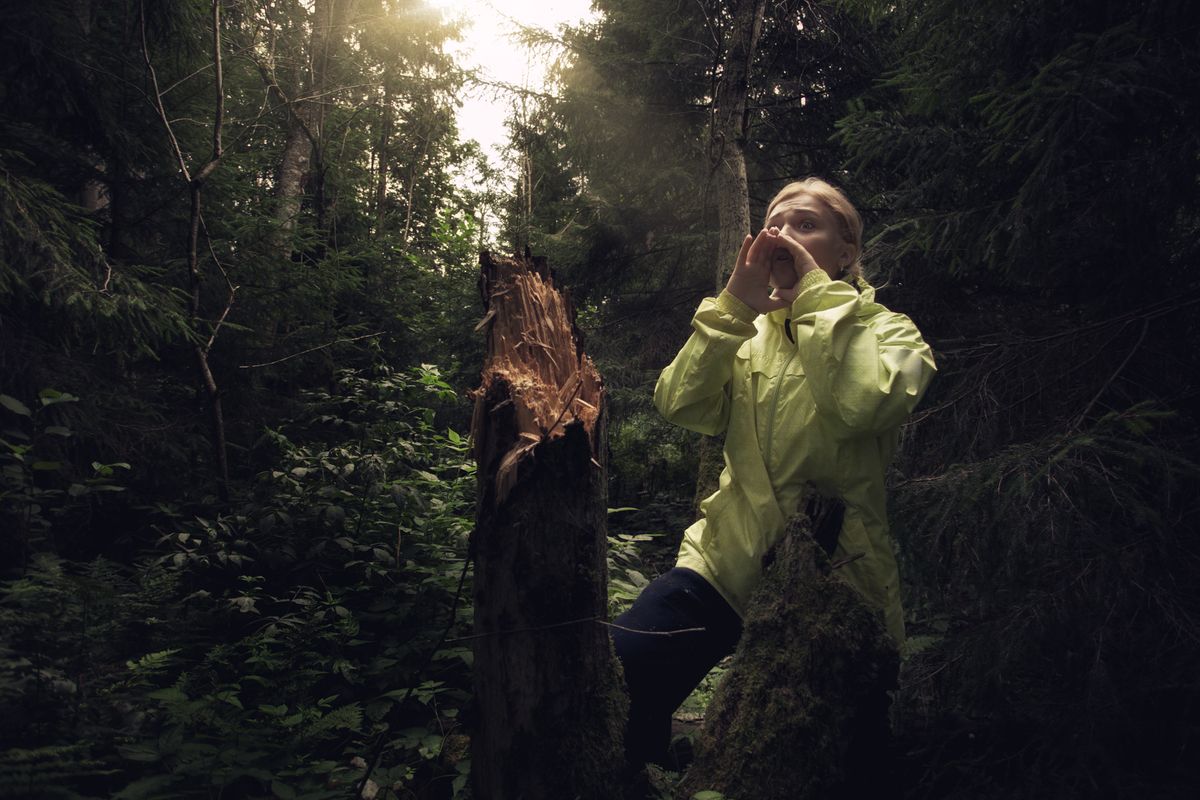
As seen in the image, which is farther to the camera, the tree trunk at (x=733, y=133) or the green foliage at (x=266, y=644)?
the tree trunk at (x=733, y=133)

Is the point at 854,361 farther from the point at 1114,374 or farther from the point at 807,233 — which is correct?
the point at 1114,374

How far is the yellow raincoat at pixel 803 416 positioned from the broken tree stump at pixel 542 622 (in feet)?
1.55

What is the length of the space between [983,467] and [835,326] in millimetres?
1750

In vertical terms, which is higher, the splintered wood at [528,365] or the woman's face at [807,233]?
the woman's face at [807,233]

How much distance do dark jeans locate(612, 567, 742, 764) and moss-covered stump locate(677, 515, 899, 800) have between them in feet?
0.63

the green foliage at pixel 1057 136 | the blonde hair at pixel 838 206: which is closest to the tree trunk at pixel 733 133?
the green foliage at pixel 1057 136

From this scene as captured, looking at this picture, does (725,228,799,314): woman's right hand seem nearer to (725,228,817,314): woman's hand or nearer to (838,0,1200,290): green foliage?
(725,228,817,314): woman's hand

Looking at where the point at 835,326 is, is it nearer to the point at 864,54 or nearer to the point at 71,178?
the point at 71,178

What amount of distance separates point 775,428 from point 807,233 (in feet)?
2.46

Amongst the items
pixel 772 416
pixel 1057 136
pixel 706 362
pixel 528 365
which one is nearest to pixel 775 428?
pixel 772 416

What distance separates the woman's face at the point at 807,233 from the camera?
91.8 inches

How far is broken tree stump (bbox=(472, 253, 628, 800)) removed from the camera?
1.87 meters

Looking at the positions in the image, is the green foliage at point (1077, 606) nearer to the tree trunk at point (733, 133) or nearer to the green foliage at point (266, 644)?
the green foliage at point (266, 644)

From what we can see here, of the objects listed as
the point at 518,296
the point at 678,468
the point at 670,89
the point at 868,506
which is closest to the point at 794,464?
the point at 868,506
